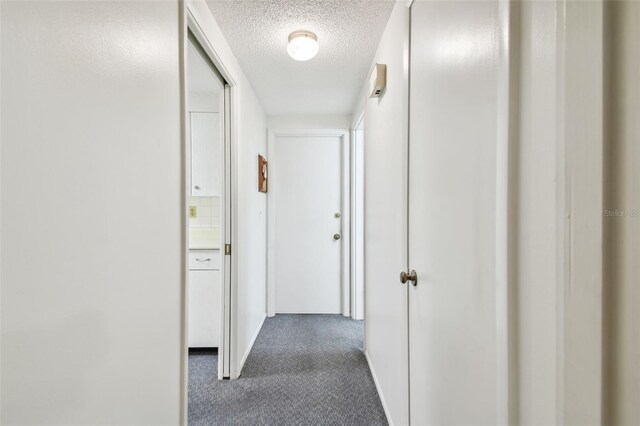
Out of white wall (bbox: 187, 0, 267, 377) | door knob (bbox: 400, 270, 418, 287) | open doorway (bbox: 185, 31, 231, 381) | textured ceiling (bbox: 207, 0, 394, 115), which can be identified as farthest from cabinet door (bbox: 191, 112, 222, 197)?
door knob (bbox: 400, 270, 418, 287)

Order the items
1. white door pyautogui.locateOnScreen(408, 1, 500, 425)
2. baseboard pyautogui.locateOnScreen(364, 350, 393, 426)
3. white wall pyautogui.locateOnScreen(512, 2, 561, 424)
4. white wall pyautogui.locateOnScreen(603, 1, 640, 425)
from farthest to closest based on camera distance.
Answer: baseboard pyautogui.locateOnScreen(364, 350, 393, 426), white door pyautogui.locateOnScreen(408, 1, 500, 425), white wall pyautogui.locateOnScreen(512, 2, 561, 424), white wall pyautogui.locateOnScreen(603, 1, 640, 425)

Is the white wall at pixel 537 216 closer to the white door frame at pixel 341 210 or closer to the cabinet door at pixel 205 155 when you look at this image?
the cabinet door at pixel 205 155

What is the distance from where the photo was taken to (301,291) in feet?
11.7

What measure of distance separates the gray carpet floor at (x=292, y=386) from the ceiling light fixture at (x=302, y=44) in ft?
7.05

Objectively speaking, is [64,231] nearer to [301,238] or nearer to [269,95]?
[269,95]

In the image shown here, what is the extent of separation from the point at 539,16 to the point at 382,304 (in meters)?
1.65

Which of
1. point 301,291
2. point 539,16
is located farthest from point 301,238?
point 539,16

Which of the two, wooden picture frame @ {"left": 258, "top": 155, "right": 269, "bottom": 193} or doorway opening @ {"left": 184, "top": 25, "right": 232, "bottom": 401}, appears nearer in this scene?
doorway opening @ {"left": 184, "top": 25, "right": 232, "bottom": 401}

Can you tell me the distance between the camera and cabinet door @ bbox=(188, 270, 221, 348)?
101 inches

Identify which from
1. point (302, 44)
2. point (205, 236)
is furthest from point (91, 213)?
point (205, 236)

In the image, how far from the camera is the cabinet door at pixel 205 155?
287 cm

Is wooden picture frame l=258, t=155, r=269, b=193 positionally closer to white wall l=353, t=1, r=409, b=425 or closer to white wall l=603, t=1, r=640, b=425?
white wall l=353, t=1, r=409, b=425

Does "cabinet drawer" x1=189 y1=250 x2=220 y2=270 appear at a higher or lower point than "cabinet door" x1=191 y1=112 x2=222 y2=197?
lower

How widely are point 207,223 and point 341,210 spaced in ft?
4.74
